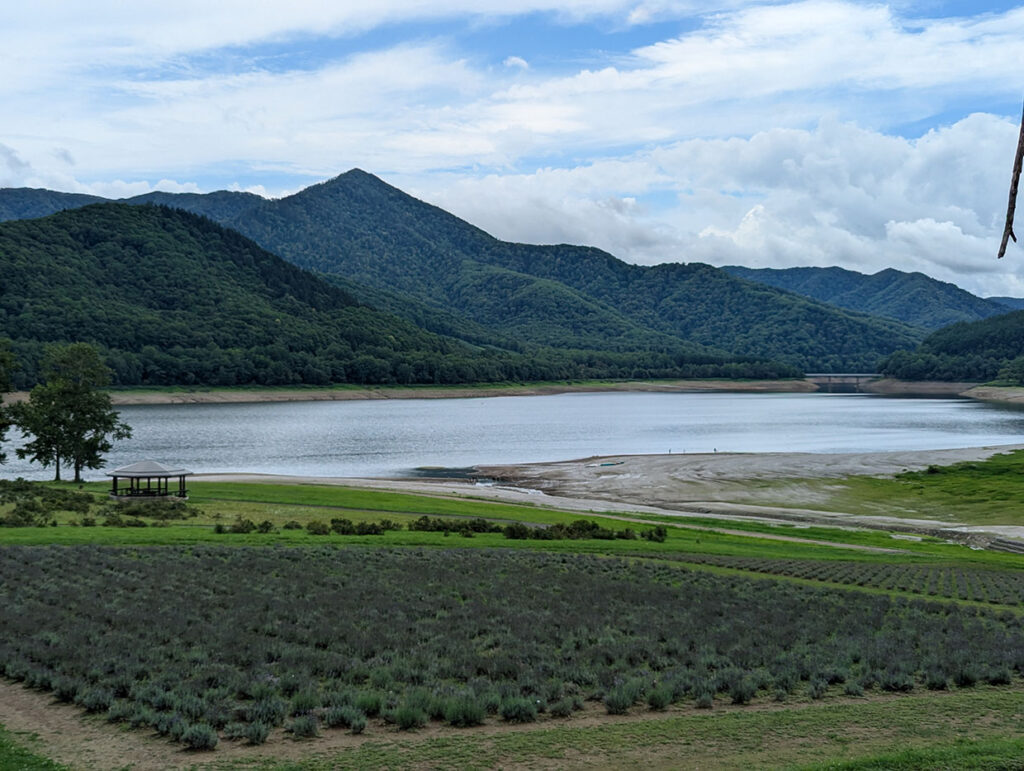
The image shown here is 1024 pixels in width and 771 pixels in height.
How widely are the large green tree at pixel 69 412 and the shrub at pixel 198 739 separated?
46.7m

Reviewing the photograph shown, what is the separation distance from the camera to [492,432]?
4031 inches

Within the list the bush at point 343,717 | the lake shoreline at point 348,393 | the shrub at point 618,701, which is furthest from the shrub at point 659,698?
the lake shoreline at point 348,393

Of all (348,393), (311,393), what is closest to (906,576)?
(311,393)

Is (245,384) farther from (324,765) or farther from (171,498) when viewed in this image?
(324,765)

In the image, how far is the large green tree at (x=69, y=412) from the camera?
5069cm

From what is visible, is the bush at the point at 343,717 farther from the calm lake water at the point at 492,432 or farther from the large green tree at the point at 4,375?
the calm lake water at the point at 492,432

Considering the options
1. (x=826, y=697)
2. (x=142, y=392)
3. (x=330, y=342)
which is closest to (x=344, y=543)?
(x=826, y=697)

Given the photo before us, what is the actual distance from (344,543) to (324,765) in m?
19.1

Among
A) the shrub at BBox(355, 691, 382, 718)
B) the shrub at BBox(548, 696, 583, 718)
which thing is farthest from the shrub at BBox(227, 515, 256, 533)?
the shrub at BBox(548, 696, 583, 718)

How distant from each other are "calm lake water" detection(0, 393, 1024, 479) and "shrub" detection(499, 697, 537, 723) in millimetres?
54090

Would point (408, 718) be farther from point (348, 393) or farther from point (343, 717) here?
point (348, 393)

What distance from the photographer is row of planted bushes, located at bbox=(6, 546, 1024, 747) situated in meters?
11.4

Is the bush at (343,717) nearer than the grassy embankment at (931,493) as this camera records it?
Yes

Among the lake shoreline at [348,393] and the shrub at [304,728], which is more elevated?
the lake shoreline at [348,393]
